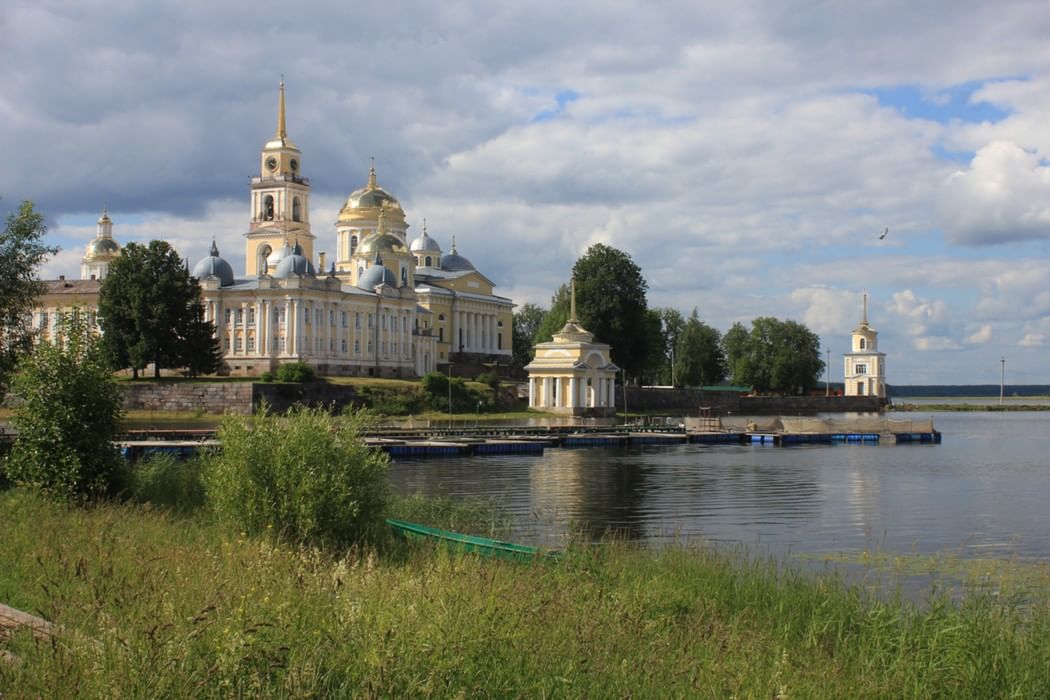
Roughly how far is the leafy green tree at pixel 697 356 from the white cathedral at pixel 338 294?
2364cm

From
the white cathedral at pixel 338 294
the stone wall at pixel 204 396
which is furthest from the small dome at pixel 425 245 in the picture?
the stone wall at pixel 204 396

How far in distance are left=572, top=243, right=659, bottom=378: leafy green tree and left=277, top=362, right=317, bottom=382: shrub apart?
27922 mm

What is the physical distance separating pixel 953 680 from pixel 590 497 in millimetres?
27319

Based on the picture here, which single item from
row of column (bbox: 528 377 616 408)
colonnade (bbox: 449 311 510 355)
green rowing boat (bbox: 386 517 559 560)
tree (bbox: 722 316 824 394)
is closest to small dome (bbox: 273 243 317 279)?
row of column (bbox: 528 377 616 408)

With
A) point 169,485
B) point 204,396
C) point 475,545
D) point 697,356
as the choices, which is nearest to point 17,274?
point 169,485

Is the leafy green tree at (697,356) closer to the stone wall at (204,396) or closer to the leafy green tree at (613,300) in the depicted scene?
the leafy green tree at (613,300)

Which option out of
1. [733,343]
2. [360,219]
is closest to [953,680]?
[360,219]

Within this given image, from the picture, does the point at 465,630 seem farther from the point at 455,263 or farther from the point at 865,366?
the point at 865,366

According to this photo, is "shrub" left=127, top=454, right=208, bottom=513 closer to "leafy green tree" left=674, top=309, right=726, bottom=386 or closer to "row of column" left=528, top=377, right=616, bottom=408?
Answer: "row of column" left=528, top=377, right=616, bottom=408

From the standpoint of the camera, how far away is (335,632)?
9977mm

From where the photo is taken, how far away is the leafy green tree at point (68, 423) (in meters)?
21.1

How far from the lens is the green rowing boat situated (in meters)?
17.3

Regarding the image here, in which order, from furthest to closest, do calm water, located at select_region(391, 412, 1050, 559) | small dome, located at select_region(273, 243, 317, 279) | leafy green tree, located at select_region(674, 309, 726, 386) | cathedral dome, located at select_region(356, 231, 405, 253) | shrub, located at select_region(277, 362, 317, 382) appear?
1. leafy green tree, located at select_region(674, 309, 726, 386)
2. cathedral dome, located at select_region(356, 231, 405, 253)
3. small dome, located at select_region(273, 243, 317, 279)
4. shrub, located at select_region(277, 362, 317, 382)
5. calm water, located at select_region(391, 412, 1050, 559)

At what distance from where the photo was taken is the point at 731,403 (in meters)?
125
